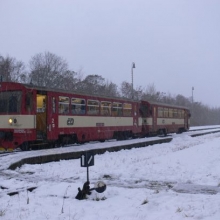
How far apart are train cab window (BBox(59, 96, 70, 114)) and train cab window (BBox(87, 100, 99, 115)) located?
210 centimetres

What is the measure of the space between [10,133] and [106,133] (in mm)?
7819

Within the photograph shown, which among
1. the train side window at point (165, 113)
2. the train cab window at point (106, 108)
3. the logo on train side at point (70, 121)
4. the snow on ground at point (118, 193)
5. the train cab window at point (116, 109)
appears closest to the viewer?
the snow on ground at point (118, 193)

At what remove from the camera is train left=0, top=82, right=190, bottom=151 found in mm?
17547

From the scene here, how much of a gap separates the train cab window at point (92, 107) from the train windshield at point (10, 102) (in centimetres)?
517

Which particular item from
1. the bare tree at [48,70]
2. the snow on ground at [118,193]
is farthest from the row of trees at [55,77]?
the snow on ground at [118,193]

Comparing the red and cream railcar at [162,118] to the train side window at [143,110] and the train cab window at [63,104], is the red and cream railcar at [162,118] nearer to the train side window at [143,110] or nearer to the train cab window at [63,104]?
the train side window at [143,110]

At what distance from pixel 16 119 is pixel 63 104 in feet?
9.92

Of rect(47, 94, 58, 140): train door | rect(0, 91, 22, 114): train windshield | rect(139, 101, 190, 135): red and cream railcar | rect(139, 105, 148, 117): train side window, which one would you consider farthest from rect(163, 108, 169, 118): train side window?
rect(0, 91, 22, 114): train windshield

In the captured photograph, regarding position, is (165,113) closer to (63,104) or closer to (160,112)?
(160,112)

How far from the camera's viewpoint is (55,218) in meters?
6.42

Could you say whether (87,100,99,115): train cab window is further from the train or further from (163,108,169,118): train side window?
(163,108,169,118): train side window

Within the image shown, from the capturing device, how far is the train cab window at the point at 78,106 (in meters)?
20.4

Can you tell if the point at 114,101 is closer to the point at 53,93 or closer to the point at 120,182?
the point at 53,93

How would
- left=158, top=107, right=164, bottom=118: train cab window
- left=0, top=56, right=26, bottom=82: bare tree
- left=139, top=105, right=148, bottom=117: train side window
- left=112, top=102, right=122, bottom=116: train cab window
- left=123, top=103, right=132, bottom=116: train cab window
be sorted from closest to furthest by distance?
left=112, top=102, right=122, bottom=116: train cab window
left=123, top=103, right=132, bottom=116: train cab window
left=139, top=105, right=148, bottom=117: train side window
left=158, top=107, right=164, bottom=118: train cab window
left=0, top=56, right=26, bottom=82: bare tree
